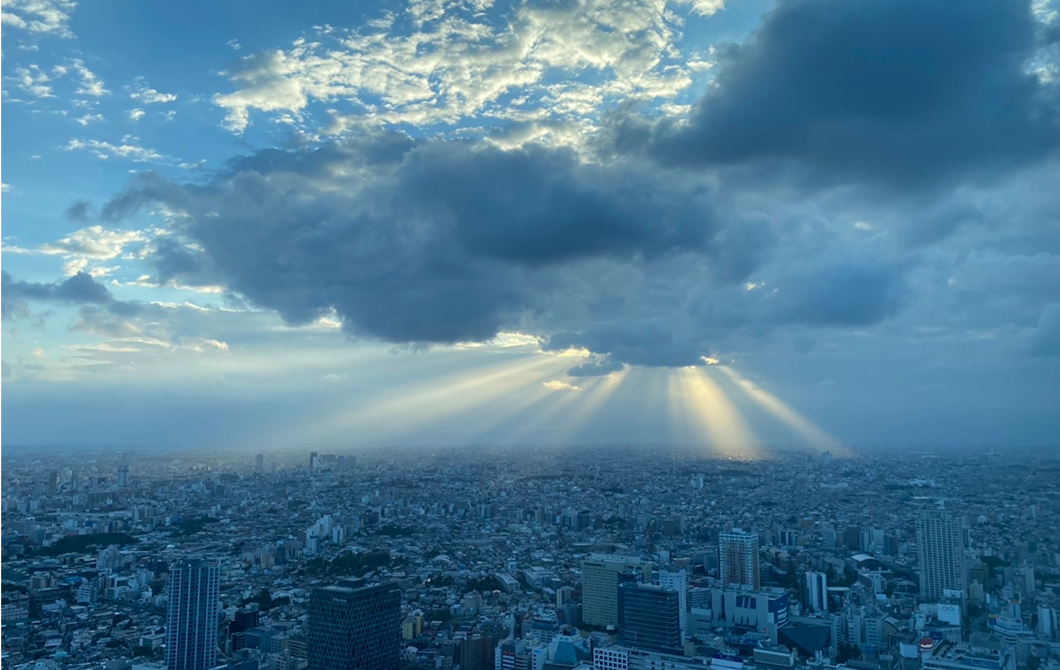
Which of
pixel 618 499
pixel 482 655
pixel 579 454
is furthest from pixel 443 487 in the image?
pixel 482 655

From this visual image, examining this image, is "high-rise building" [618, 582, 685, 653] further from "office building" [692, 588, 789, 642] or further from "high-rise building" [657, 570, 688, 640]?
"office building" [692, 588, 789, 642]

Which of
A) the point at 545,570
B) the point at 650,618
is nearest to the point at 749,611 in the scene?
the point at 650,618

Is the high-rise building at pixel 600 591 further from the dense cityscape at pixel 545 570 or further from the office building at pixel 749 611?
the office building at pixel 749 611

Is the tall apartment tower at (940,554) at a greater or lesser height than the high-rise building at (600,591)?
greater

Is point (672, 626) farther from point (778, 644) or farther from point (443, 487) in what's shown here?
point (443, 487)

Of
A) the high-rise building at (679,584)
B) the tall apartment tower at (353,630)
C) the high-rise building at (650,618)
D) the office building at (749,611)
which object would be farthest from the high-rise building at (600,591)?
the tall apartment tower at (353,630)

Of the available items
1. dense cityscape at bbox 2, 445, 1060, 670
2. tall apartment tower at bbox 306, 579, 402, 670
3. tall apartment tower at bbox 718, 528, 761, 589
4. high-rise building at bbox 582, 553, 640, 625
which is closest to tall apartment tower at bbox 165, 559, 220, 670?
dense cityscape at bbox 2, 445, 1060, 670

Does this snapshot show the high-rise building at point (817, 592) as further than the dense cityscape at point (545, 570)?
Yes
